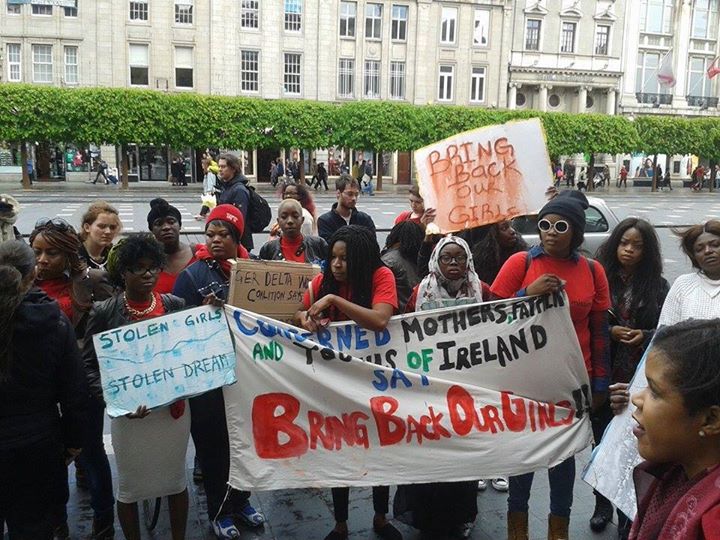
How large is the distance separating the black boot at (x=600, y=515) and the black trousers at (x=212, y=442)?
2130mm

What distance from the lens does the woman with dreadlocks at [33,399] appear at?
269 centimetres

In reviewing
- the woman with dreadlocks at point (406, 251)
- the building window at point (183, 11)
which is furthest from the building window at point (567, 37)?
the woman with dreadlocks at point (406, 251)

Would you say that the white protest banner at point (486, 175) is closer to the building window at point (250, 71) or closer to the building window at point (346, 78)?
the building window at point (250, 71)

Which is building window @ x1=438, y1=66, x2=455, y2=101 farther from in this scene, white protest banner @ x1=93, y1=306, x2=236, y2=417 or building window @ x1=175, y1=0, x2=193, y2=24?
white protest banner @ x1=93, y1=306, x2=236, y2=417

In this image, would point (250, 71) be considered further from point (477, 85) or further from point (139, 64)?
point (477, 85)

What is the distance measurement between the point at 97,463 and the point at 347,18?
40.3 metres

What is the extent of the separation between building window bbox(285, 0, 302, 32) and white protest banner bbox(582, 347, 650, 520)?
3937 cm

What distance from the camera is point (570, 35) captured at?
1828 inches

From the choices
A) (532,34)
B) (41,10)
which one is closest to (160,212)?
(41,10)

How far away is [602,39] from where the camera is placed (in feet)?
154

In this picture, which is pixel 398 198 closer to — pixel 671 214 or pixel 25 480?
pixel 671 214

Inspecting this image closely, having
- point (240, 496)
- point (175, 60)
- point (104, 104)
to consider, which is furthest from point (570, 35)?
point (240, 496)

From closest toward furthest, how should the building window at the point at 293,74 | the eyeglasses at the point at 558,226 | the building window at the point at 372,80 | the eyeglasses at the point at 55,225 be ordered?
the eyeglasses at the point at 558,226 → the eyeglasses at the point at 55,225 → the building window at the point at 293,74 → the building window at the point at 372,80

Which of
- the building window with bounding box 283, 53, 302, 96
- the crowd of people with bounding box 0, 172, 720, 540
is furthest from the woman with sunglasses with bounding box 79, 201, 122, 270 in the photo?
the building window with bounding box 283, 53, 302, 96
